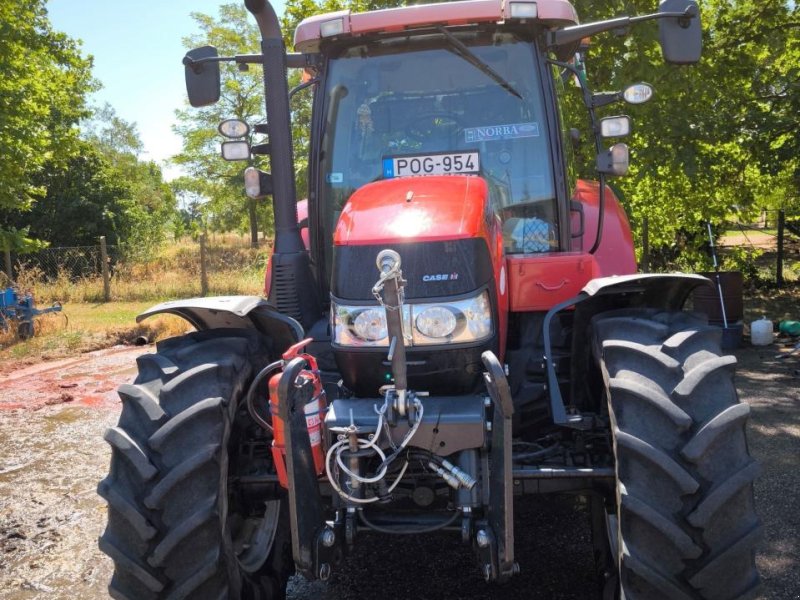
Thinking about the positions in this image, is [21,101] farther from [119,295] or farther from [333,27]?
[333,27]

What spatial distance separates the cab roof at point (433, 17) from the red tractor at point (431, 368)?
0.04ft

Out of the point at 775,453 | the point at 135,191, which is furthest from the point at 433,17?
the point at 135,191

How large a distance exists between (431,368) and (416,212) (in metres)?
0.62

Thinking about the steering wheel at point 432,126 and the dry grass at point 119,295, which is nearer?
the steering wheel at point 432,126

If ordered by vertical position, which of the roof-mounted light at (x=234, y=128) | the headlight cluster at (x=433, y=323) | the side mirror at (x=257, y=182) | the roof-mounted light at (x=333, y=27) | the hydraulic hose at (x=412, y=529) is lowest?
the hydraulic hose at (x=412, y=529)

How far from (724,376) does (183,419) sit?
1.91m

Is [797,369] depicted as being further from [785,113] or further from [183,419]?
[183,419]

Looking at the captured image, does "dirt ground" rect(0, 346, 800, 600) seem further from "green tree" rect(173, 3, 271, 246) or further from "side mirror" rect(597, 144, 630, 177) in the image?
"green tree" rect(173, 3, 271, 246)

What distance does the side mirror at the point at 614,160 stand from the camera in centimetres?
428

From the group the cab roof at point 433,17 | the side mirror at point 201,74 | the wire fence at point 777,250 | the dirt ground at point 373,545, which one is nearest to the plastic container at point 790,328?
the dirt ground at point 373,545

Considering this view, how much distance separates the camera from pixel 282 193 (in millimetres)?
3918

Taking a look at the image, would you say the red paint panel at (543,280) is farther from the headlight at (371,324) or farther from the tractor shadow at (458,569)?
the tractor shadow at (458,569)

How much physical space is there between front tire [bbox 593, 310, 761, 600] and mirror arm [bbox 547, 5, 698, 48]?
174cm

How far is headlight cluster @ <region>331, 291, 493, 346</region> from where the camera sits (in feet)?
9.39
